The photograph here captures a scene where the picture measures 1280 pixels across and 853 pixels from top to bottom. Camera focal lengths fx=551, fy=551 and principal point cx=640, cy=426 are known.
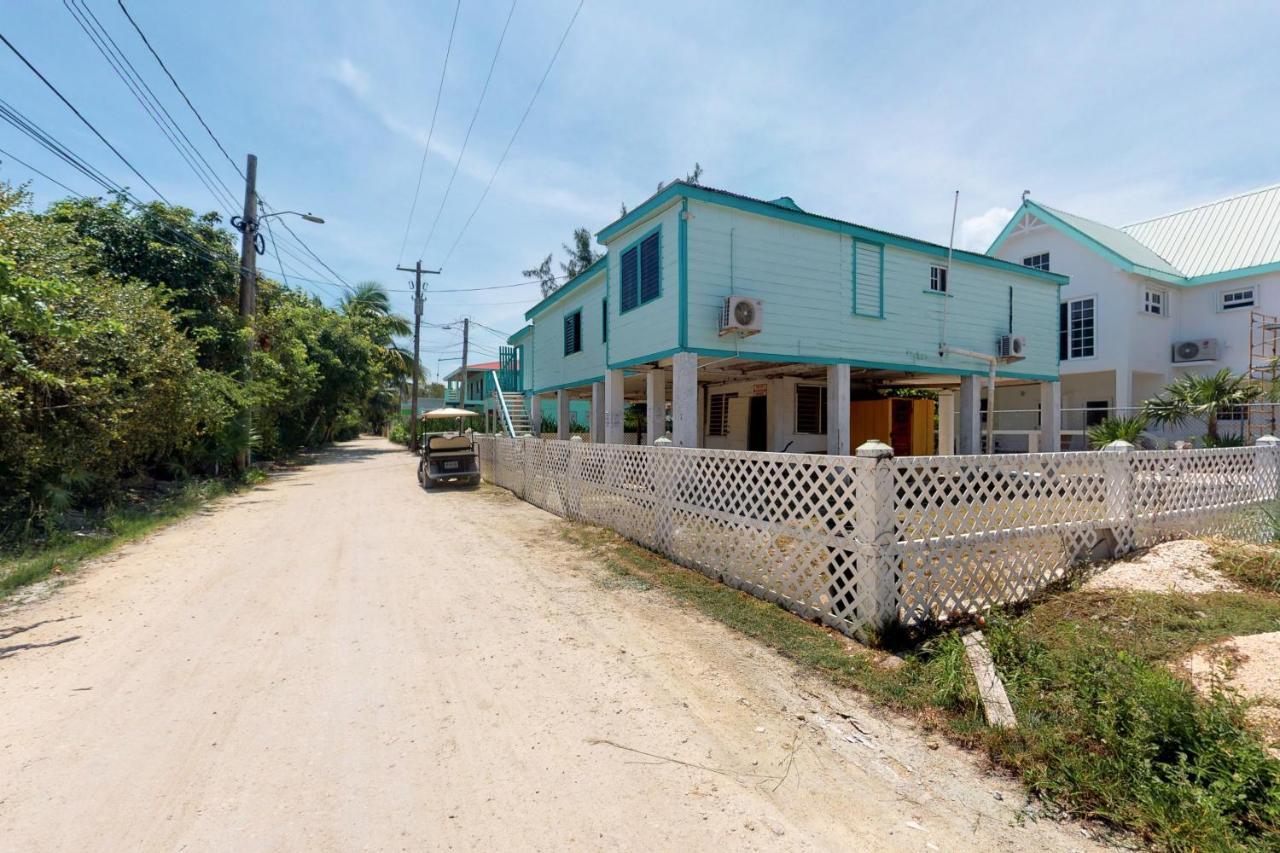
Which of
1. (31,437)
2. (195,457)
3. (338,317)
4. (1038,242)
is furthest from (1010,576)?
(338,317)

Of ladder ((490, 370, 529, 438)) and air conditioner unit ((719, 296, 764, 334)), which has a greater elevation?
air conditioner unit ((719, 296, 764, 334))

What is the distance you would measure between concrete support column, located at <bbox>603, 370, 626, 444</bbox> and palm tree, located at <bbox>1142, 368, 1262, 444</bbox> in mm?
14185

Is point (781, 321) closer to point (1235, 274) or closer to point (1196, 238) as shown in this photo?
point (1235, 274)

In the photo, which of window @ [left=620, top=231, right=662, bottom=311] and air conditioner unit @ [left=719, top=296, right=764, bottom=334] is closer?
air conditioner unit @ [left=719, top=296, right=764, bottom=334]

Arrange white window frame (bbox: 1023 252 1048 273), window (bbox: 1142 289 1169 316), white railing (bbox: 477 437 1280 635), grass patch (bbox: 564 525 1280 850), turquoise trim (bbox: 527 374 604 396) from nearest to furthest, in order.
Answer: grass patch (bbox: 564 525 1280 850)
white railing (bbox: 477 437 1280 635)
turquoise trim (bbox: 527 374 604 396)
window (bbox: 1142 289 1169 316)
white window frame (bbox: 1023 252 1048 273)

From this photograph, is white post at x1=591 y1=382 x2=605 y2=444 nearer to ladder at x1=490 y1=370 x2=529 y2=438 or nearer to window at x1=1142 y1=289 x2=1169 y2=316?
ladder at x1=490 y1=370 x2=529 y2=438

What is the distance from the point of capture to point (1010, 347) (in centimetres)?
1190

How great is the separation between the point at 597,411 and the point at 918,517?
10653 mm

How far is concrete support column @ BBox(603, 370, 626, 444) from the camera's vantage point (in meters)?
11.4

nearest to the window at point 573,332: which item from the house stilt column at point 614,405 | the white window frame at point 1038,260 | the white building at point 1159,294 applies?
the house stilt column at point 614,405

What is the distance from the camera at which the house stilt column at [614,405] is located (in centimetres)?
1144


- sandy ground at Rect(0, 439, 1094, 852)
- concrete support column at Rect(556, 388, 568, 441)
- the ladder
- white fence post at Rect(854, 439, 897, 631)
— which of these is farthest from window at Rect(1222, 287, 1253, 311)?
the ladder

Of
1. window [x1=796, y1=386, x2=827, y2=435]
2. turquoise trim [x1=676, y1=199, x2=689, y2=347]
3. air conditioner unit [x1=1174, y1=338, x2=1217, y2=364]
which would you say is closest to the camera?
turquoise trim [x1=676, y1=199, x2=689, y2=347]

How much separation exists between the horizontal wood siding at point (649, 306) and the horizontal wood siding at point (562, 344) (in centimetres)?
57
